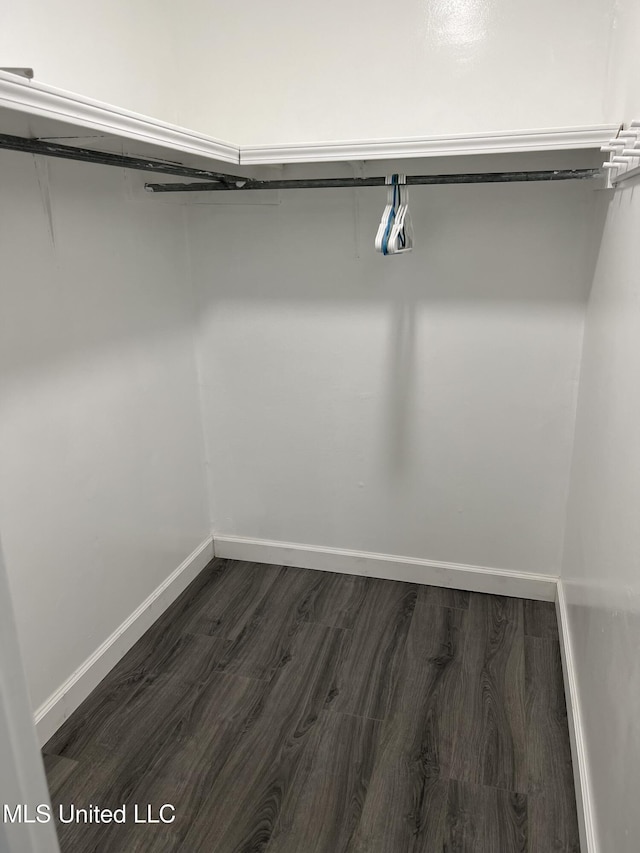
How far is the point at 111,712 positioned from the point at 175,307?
4.63 ft

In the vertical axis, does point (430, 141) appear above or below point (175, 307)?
above

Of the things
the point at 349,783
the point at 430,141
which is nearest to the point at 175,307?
the point at 430,141

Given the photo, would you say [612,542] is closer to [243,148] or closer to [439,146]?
[439,146]

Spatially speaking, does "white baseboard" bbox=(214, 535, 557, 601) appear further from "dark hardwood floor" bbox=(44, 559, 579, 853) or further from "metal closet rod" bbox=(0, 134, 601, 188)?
"metal closet rod" bbox=(0, 134, 601, 188)

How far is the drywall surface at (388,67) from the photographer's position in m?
1.91

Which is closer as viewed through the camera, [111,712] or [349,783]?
[349,783]

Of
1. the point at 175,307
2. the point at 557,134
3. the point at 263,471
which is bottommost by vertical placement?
the point at 263,471

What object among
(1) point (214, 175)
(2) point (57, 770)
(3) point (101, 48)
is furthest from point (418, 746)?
(3) point (101, 48)

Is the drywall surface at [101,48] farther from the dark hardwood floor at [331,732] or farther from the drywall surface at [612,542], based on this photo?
the dark hardwood floor at [331,732]

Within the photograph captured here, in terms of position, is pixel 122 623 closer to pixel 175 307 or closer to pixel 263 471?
pixel 263 471

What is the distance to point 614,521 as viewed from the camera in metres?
1.39

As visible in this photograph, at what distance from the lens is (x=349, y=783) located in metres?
1.67

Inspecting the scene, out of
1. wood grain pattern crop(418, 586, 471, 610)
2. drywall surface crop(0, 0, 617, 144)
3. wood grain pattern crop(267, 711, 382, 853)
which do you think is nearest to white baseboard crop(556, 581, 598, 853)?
wood grain pattern crop(418, 586, 471, 610)

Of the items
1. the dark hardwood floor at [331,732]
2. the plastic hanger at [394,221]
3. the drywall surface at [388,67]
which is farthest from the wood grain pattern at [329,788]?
the drywall surface at [388,67]
